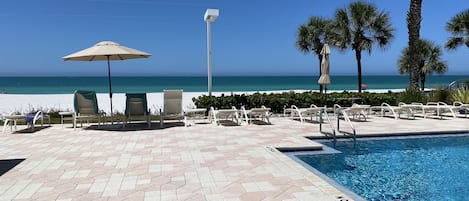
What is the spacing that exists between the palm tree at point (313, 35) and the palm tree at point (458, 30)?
20.7 ft

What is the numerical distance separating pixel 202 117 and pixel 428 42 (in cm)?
2191

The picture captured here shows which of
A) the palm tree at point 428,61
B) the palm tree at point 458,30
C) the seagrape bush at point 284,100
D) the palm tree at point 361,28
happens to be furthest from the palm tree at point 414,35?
the palm tree at point 428,61

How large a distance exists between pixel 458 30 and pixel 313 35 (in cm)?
739

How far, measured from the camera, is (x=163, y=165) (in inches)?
208

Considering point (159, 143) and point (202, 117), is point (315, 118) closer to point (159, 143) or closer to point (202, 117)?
point (202, 117)

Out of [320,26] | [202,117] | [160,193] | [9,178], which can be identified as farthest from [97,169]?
[320,26]

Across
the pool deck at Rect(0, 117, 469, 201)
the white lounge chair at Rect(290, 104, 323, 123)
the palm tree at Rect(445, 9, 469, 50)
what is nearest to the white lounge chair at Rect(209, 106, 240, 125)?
the pool deck at Rect(0, 117, 469, 201)

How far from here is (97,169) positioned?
5082 mm

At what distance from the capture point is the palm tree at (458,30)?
1793cm

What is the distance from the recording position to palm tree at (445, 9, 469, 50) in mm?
17927

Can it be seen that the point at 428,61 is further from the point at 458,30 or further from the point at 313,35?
the point at 313,35

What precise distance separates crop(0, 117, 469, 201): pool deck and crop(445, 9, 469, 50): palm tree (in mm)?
11658

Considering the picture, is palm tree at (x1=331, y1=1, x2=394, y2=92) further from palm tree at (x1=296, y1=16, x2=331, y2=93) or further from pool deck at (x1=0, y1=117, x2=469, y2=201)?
pool deck at (x1=0, y1=117, x2=469, y2=201)

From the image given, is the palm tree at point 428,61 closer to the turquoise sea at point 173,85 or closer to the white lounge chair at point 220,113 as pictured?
the turquoise sea at point 173,85
